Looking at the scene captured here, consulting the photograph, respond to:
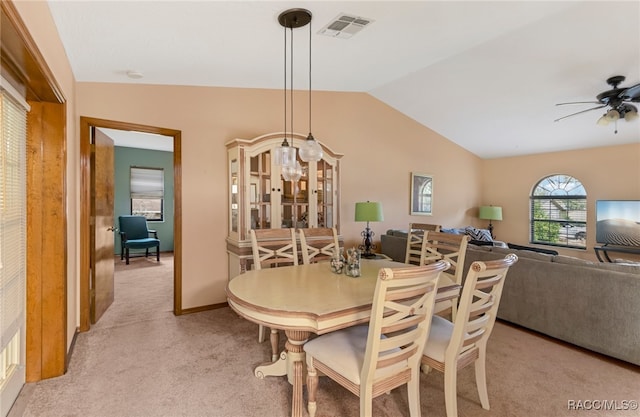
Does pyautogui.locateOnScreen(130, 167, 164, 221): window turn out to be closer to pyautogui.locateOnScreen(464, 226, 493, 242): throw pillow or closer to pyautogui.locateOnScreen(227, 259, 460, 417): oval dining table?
pyautogui.locateOnScreen(227, 259, 460, 417): oval dining table

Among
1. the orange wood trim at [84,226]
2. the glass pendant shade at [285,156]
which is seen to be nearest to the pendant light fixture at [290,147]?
the glass pendant shade at [285,156]

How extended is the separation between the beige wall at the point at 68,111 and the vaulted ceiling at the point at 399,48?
0.16m

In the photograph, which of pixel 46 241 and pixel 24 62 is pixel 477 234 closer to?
pixel 46 241

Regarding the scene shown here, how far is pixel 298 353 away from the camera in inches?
69.4

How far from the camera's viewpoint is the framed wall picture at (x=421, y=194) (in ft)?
17.8

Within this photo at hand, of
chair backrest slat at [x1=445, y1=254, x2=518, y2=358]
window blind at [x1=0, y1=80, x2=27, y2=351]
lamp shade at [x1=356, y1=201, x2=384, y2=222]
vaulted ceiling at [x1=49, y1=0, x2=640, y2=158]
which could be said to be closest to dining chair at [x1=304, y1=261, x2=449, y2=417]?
chair backrest slat at [x1=445, y1=254, x2=518, y2=358]

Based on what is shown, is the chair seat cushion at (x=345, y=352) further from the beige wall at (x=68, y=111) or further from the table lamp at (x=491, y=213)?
the table lamp at (x=491, y=213)

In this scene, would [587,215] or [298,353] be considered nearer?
[298,353]

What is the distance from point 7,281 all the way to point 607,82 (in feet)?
18.3

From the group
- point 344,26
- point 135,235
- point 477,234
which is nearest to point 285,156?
point 344,26

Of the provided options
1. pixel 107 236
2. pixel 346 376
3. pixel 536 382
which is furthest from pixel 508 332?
pixel 107 236

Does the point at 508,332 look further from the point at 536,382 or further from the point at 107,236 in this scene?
the point at 107,236

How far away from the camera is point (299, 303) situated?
164 cm

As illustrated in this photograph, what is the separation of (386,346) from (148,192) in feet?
22.5
